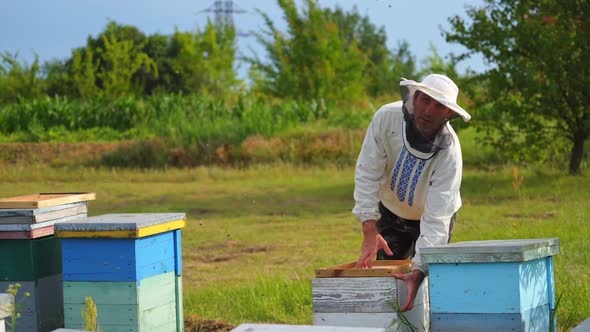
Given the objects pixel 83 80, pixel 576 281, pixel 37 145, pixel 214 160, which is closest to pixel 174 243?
pixel 576 281

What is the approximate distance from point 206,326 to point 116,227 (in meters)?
1.20

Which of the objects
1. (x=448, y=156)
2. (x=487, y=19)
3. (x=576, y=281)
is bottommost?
(x=576, y=281)

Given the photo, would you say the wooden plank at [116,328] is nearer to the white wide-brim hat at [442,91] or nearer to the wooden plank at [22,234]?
the wooden plank at [22,234]

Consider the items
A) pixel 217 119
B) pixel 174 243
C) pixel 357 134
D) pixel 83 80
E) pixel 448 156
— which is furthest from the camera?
pixel 83 80

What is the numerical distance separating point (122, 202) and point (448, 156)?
855 centimetres

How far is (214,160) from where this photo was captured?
1593 cm

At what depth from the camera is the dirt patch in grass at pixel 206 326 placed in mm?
4926

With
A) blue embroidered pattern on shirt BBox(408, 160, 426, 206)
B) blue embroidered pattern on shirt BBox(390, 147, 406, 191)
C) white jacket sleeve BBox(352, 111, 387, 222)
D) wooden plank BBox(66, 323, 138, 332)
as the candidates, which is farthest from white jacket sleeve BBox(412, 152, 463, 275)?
wooden plank BBox(66, 323, 138, 332)

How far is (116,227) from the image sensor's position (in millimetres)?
4012

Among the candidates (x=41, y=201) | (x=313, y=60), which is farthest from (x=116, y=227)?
(x=313, y=60)

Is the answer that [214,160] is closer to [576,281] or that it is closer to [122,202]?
[122,202]

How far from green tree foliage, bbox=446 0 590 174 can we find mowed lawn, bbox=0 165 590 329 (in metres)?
0.75

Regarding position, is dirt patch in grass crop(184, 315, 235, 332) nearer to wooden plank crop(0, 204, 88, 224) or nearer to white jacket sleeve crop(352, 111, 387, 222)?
wooden plank crop(0, 204, 88, 224)

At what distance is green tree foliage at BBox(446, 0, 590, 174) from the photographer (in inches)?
450
